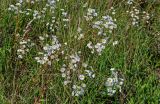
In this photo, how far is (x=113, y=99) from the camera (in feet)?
11.7

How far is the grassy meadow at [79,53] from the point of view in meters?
3.45

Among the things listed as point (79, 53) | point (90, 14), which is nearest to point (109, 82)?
point (79, 53)

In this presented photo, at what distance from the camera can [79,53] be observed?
3799 mm

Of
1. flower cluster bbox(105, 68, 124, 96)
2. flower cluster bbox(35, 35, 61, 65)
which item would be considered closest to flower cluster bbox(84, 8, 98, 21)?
flower cluster bbox(35, 35, 61, 65)

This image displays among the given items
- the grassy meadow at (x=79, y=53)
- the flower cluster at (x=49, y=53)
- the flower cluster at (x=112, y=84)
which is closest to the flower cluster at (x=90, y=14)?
the grassy meadow at (x=79, y=53)

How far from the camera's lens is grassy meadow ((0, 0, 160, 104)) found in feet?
11.3

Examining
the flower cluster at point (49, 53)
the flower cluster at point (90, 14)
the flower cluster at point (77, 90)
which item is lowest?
the flower cluster at point (77, 90)

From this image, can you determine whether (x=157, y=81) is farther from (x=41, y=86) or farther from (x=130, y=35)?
(x=41, y=86)

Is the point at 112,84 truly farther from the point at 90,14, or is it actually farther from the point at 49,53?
the point at 90,14

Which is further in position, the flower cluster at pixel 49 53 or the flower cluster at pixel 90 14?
the flower cluster at pixel 90 14

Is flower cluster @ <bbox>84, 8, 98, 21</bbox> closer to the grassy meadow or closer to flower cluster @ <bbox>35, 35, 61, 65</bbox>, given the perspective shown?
the grassy meadow

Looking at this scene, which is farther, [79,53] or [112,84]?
[79,53]

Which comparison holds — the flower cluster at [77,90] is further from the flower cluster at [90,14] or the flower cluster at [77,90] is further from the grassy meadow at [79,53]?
the flower cluster at [90,14]

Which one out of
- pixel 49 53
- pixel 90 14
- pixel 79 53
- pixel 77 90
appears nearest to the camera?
pixel 77 90
